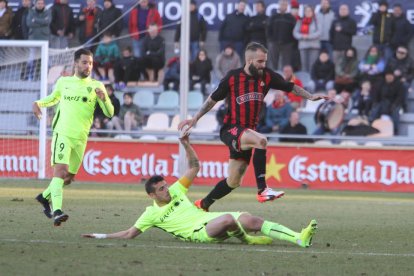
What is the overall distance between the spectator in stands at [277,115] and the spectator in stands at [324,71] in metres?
1.34

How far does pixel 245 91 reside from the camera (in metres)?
12.6

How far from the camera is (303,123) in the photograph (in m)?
26.0

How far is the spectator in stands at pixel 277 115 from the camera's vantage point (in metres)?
25.0

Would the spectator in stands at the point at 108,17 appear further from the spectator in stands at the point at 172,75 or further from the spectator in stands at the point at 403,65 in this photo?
the spectator in stands at the point at 403,65

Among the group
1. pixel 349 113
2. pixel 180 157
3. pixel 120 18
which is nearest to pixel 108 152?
pixel 180 157

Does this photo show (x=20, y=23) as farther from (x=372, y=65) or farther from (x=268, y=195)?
Answer: (x=268, y=195)

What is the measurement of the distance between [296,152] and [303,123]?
7.85 feet

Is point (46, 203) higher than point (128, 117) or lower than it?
lower

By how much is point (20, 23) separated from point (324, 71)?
311 inches

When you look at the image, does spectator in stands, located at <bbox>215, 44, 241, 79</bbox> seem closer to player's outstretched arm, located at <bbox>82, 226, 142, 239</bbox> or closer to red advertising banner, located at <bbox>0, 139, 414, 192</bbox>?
red advertising banner, located at <bbox>0, 139, 414, 192</bbox>

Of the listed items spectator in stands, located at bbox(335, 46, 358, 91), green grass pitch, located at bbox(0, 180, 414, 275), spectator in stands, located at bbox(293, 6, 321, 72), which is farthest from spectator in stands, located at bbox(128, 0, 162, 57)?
green grass pitch, located at bbox(0, 180, 414, 275)

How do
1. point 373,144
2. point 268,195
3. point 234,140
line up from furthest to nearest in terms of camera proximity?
1. point 373,144
2. point 234,140
3. point 268,195

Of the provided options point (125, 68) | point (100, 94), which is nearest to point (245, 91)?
point (100, 94)

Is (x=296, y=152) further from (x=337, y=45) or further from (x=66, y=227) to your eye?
(x=66, y=227)
